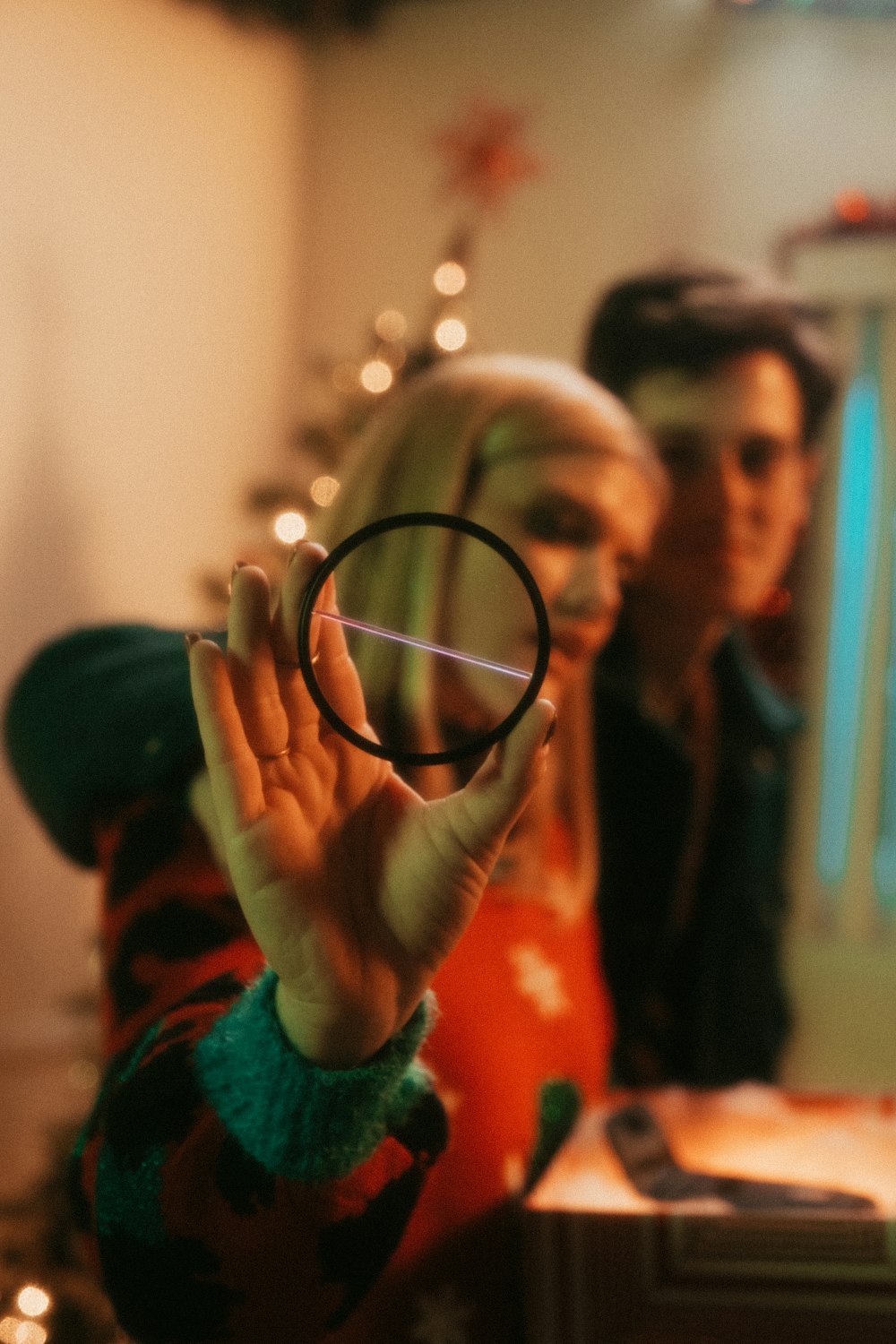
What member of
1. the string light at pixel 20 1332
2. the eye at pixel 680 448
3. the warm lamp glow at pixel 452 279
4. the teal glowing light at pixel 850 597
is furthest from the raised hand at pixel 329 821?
the teal glowing light at pixel 850 597

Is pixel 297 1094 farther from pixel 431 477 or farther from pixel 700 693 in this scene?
pixel 700 693

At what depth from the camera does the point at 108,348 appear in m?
1.30

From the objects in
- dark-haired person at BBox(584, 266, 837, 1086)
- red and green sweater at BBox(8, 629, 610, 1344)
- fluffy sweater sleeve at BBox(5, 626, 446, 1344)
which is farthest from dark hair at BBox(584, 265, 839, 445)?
fluffy sweater sleeve at BBox(5, 626, 446, 1344)

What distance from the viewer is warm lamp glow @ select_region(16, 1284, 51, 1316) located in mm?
850

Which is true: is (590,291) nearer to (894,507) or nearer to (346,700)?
(894,507)

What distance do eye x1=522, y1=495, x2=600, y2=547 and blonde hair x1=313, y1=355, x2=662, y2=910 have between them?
1.2 inches

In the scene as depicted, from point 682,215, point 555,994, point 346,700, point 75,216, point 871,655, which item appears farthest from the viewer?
point 682,215

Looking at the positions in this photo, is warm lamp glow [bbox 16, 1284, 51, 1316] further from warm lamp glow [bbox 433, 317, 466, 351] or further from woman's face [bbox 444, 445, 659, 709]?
warm lamp glow [bbox 433, 317, 466, 351]

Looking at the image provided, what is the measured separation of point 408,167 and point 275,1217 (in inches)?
64.6

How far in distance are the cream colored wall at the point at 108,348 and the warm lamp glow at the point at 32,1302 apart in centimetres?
40

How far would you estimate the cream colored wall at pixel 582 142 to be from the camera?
→ 1.64m

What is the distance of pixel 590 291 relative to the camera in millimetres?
Result: 1736

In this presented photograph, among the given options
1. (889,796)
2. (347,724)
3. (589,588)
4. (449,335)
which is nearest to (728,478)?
(449,335)

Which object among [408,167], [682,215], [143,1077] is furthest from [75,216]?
[143,1077]
